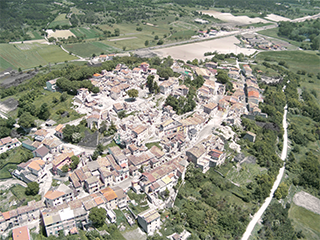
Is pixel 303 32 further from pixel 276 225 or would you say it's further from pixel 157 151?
pixel 276 225

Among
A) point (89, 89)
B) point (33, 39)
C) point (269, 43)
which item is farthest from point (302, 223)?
point (33, 39)

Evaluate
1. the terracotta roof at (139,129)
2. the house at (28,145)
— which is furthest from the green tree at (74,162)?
the terracotta roof at (139,129)

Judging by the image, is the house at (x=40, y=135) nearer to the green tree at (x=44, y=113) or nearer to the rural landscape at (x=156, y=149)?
the rural landscape at (x=156, y=149)

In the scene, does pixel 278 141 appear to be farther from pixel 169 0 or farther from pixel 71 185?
pixel 169 0

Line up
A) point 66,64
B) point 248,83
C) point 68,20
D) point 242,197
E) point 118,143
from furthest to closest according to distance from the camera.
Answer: point 68,20 < point 66,64 < point 248,83 < point 118,143 < point 242,197

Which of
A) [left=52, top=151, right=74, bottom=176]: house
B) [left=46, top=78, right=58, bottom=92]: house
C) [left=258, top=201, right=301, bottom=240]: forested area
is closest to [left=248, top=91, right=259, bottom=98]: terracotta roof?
[left=258, top=201, right=301, bottom=240]: forested area
